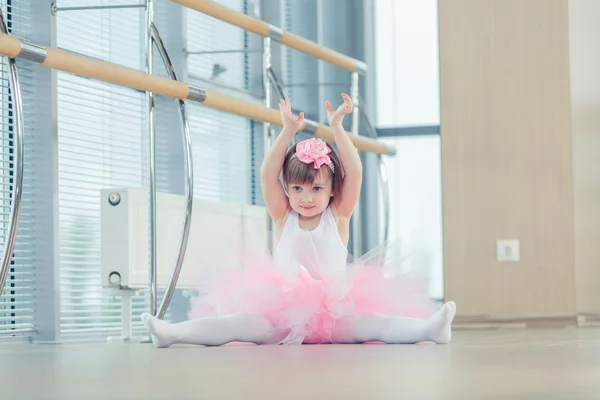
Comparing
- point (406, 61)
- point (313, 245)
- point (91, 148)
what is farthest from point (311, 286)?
point (406, 61)

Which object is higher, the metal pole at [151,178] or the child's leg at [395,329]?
the metal pole at [151,178]

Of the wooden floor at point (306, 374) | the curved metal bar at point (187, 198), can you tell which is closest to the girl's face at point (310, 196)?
the curved metal bar at point (187, 198)

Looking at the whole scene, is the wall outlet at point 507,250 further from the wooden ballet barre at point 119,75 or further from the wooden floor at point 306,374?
the wooden floor at point 306,374

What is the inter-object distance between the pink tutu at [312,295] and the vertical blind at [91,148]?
1.16 meters

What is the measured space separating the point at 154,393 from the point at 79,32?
259 cm

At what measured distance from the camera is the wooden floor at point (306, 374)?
3.11ft

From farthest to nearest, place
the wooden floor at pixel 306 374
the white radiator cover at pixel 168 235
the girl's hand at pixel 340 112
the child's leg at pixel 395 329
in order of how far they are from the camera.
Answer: the white radiator cover at pixel 168 235
the girl's hand at pixel 340 112
the child's leg at pixel 395 329
the wooden floor at pixel 306 374

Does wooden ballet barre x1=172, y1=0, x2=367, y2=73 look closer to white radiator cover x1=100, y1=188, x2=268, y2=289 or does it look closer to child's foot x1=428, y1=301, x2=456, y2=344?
white radiator cover x1=100, y1=188, x2=268, y2=289

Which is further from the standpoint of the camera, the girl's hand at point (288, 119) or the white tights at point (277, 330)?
the girl's hand at point (288, 119)

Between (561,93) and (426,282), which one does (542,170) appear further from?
(426,282)

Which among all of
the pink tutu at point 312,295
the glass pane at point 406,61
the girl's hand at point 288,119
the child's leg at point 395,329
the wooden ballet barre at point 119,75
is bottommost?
the child's leg at point 395,329

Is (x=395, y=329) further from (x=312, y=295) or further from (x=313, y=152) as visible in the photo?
(x=313, y=152)

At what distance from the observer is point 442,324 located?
197 centimetres

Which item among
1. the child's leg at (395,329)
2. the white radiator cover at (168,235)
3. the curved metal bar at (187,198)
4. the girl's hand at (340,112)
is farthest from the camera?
the white radiator cover at (168,235)
